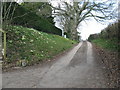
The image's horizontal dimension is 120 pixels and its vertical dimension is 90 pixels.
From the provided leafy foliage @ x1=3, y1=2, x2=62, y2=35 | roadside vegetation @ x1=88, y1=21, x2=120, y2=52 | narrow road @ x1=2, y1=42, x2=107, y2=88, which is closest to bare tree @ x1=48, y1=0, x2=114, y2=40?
leafy foliage @ x1=3, y1=2, x2=62, y2=35

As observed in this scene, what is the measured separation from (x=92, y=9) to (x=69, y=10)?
328cm

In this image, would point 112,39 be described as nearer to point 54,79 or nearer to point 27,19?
point 54,79

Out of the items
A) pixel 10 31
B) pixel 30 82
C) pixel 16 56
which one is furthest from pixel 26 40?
pixel 30 82

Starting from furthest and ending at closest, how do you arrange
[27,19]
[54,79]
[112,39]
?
[27,19] → [112,39] → [54,79]

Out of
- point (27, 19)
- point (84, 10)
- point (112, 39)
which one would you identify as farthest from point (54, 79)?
point (84, 10)

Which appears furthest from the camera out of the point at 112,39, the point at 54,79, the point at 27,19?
the point at 27,19

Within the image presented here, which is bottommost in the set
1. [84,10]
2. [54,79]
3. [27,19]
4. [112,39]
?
[54,79]

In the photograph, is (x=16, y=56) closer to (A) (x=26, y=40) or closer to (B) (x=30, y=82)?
(A) (x=26, y=40)

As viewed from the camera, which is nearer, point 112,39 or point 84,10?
point 112,39

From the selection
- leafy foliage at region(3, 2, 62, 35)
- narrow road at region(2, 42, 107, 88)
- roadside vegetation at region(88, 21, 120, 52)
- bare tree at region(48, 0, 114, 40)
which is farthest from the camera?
bare tree at region(48, 0, 114, 40)

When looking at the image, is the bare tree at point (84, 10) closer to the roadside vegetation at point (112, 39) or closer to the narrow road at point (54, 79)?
the roadside vegetation at point (112, 39)

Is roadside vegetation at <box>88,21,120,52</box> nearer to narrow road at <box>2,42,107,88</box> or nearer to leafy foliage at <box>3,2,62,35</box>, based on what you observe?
narrow road at <box>2,42,107,88</box>

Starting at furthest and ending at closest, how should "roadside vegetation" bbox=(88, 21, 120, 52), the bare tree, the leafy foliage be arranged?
1. the bare tree
2. the leafy foliage
3. "roadside vegetation" bbox=(88, 21, 120, 52)

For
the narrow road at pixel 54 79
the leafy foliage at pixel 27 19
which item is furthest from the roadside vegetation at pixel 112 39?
the leafy foliage at pixel 27 19
